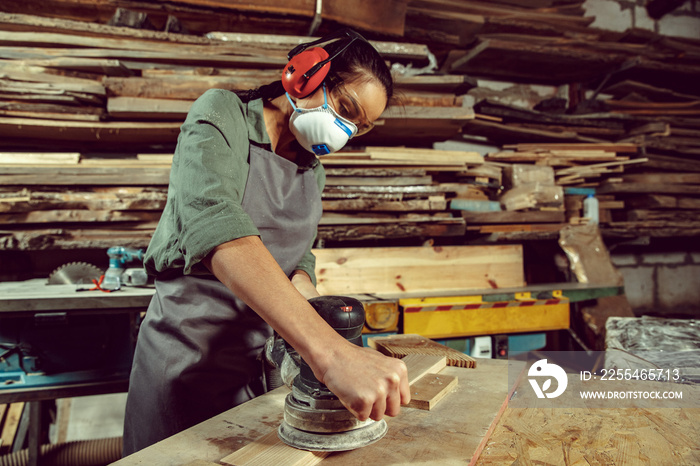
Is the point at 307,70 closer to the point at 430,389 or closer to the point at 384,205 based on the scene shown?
the point at 430,389

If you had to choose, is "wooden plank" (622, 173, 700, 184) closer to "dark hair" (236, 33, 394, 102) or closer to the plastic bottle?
the plastic bottle

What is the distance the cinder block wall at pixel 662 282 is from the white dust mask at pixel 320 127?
4.49 m

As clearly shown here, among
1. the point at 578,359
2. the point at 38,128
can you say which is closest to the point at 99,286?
the point at 38,128

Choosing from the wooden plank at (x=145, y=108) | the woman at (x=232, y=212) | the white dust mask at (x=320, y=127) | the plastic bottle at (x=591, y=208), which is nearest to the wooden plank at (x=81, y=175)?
the wooden plank at (x=145, y=108)

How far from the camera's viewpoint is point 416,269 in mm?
3346

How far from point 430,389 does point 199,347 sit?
0.78 m

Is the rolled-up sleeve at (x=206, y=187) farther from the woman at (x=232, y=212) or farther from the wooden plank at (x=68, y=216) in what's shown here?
the wooden plank at (x=68, y=216)

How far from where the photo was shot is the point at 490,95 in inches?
184

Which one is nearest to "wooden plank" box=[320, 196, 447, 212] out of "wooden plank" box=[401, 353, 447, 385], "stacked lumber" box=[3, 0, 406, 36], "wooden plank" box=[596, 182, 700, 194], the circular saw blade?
"stacked lumber" box=[3, 0, 406, 36]

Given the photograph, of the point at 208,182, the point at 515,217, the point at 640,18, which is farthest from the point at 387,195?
the point at 640,18

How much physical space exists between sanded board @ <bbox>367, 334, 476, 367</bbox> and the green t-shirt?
70 cm

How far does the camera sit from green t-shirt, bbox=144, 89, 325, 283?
3.05 feet

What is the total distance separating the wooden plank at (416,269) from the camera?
10.5 feet

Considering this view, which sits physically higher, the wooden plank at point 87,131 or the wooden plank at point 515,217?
the wooden plank at point 87,131
